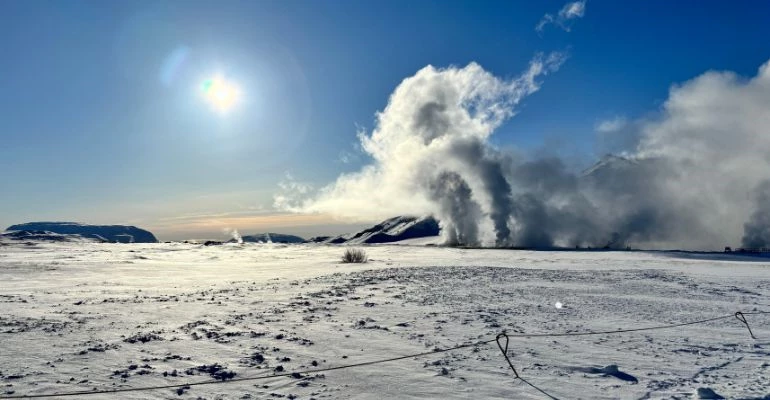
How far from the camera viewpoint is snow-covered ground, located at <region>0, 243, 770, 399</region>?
7.05 metres

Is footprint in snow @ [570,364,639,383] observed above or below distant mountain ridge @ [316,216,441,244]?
below

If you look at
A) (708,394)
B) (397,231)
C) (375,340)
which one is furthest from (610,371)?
(397,231)

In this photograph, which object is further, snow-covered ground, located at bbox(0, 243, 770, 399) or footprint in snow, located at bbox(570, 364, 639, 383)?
footprint in snow, located at bbox(570, 364, 639, 383)

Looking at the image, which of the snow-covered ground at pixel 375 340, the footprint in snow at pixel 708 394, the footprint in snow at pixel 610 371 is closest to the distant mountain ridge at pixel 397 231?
the snow-covered ground at pixel 375 340

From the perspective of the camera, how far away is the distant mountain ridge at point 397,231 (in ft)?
401

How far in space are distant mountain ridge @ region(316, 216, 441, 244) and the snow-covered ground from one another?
334ft

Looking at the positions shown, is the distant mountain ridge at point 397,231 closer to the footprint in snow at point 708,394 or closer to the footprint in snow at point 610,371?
the footprint in snow at point 610,371

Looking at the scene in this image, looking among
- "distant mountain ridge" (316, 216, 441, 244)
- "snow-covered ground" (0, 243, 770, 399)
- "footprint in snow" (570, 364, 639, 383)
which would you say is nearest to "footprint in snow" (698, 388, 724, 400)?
"snow-covered ground" (0, 243, 770, 399)

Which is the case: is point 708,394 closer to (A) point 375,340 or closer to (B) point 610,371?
(B) point 610,371

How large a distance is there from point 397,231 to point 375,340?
124m

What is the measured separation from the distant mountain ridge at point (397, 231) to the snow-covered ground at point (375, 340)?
102m

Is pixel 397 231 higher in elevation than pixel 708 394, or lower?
higher

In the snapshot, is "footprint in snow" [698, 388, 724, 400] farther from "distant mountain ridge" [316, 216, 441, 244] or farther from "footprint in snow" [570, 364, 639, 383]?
"distant mountain ridge" [316, 216, 441, 244]

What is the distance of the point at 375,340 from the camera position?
9.87 m
